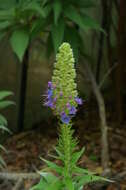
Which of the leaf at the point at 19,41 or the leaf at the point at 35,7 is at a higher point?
the leaf at the point at 35,7

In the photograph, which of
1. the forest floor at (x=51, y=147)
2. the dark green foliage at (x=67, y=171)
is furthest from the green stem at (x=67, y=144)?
the forest floor at (x=51, y=147)

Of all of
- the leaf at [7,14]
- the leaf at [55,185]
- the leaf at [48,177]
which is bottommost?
the leaf at [55,185]

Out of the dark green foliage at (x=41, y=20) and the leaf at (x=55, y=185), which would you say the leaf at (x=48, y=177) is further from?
the dark green foliage at (x=41, y=20)

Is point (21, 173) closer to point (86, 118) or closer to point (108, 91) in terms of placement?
point (86, 118)

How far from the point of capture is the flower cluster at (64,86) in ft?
7.12

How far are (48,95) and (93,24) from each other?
2002 mm

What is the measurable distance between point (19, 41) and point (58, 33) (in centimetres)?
29

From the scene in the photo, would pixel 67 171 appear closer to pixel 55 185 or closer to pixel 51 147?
pixel 55 185

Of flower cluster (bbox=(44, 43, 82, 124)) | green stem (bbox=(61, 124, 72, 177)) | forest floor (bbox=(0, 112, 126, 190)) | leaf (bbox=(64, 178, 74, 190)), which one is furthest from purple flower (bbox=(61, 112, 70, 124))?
forest floor (bbox=(0, 112, 126, 190))

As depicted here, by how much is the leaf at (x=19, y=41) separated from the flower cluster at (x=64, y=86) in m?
1.68

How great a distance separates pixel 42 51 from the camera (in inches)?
231

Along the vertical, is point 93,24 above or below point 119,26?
below

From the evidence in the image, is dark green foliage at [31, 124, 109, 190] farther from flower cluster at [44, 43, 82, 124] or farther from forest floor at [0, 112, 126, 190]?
forest floor at [0, 112, 126, 190]

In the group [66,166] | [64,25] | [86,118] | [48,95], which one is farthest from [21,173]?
[48,95]
